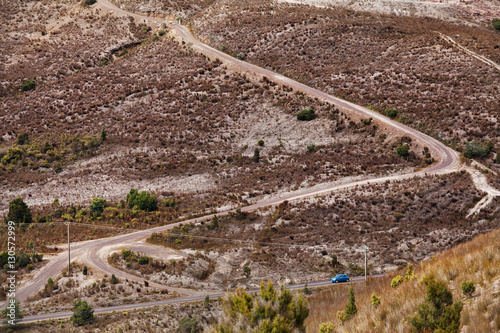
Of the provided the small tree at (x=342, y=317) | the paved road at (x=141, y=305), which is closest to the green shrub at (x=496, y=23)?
the paved road at (x=141, y=305)

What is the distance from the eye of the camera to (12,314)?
34906 millimetres

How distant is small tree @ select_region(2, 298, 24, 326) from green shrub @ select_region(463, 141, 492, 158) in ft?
185

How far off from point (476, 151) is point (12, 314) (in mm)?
57457

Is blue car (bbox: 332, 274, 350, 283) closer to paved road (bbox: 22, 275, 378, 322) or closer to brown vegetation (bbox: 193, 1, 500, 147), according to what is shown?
paved road (bbox: 22, 275, 378, 322)

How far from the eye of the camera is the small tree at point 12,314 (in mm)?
34938

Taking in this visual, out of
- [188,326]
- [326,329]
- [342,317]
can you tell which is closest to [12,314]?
[188,326]

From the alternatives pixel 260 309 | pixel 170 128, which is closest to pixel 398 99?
pixel 170 128

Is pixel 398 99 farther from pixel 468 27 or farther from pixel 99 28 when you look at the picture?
pixel 99 28

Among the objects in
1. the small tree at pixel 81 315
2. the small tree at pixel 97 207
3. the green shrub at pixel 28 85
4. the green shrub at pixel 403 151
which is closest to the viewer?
the small tree at pixel 81 315

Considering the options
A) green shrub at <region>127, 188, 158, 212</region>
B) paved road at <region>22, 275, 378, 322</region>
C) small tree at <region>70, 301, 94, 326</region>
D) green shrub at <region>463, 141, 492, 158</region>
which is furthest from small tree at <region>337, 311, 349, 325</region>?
green shrub at <region>463, 141, 492, 158</region>

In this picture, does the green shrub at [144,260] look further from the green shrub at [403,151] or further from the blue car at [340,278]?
the green shrub at [403,151]

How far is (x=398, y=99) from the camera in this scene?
237 feet

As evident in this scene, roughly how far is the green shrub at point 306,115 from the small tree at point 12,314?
2013 inches

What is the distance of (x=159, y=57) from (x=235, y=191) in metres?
49.5
